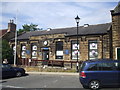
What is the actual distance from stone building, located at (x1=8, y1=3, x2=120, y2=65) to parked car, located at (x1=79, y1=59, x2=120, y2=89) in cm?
1203

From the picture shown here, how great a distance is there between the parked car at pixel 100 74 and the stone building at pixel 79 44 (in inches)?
474

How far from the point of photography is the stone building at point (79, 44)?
2261 centimetres

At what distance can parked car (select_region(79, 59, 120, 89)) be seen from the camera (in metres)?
10.2

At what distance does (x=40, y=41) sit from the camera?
1123 inches

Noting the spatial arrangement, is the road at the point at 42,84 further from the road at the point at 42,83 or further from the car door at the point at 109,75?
the car door at the point at 109,75

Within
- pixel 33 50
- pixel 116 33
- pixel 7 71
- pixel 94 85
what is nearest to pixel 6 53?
pixel 33 50

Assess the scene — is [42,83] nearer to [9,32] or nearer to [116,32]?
[116,32]

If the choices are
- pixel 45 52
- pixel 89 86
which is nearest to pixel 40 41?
pixel 45 52

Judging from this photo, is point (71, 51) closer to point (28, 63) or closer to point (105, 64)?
point (28, 63)

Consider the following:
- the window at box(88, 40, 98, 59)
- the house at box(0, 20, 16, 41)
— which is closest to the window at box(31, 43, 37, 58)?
the house at box(0, 20, 16, 41)

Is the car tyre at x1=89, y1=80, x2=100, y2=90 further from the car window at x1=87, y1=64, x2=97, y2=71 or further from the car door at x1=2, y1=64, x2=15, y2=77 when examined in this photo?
the car door at x1=2, y1=64, x2=15, y2=77

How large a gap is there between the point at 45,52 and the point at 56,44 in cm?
236

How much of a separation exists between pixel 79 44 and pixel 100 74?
48.9 ft

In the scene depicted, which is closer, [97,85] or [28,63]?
[97,85]
